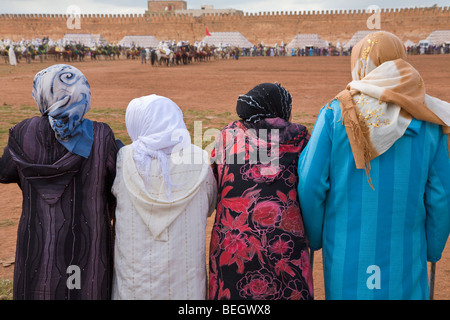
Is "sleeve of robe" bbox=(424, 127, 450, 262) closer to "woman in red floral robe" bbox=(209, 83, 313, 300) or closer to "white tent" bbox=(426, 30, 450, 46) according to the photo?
"woman in red floral robe" bbox=(209, 83, 313, 300)

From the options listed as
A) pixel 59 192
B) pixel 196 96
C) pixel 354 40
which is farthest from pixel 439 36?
pixel 59 192

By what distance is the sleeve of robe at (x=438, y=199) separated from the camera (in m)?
1.84

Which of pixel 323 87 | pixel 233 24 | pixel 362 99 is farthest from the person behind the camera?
pixel 233 24

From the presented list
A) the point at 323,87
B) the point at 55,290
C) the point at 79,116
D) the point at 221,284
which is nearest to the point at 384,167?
the point at 221,284

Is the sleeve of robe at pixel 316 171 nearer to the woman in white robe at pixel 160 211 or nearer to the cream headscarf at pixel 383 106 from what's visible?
the cream headscarf at pixel 383 106

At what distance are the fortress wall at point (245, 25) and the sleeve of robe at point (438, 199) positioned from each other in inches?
2121

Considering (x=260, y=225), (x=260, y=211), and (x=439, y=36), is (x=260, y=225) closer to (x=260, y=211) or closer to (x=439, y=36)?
(x=260, y=211)

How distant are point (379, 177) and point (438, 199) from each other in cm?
25

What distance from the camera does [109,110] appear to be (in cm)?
1023

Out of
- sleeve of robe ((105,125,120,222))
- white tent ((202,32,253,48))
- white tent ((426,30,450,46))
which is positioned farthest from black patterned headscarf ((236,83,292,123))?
white tent ((426,30,450,46))

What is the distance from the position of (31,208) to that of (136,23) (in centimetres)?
5827

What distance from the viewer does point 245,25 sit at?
55.2 metres

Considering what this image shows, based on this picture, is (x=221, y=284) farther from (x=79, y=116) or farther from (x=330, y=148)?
(x=79, y=116)

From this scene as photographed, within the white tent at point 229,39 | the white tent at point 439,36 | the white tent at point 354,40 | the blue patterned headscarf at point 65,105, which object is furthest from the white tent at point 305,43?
the blue patterned headscarf at point 65,105
